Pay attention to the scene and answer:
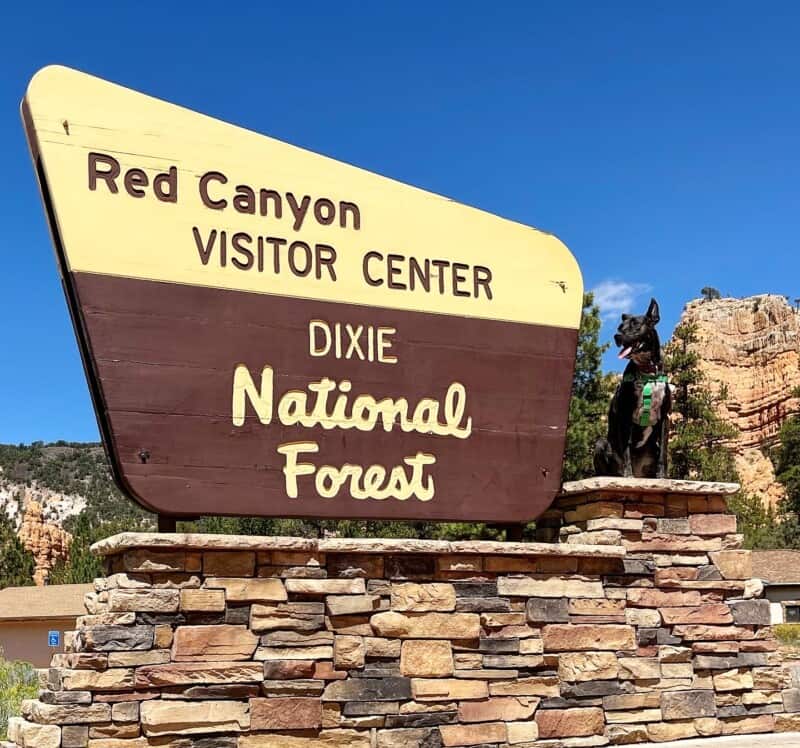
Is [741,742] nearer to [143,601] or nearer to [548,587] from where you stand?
[548,587]

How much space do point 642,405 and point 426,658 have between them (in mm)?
3013

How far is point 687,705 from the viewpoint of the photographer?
26.1 ft

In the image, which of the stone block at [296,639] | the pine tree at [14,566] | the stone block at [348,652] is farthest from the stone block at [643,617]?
the pine tree at [14,566]

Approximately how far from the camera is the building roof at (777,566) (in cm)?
3331

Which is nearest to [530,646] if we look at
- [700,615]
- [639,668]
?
[639,668]

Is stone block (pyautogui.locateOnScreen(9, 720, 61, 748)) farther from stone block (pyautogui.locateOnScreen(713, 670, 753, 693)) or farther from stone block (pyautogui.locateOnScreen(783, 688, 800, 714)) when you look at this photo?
stone block (pyautogui.locateOnScreen(783, 688, 800, 714))

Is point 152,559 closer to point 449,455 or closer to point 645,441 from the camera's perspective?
point 449,455

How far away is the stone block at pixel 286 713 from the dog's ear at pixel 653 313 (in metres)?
4.30

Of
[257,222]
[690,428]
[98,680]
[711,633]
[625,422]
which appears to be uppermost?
[690,428]

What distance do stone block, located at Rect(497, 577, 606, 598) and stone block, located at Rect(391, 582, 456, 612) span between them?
44 cm

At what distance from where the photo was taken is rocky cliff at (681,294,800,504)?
222ft

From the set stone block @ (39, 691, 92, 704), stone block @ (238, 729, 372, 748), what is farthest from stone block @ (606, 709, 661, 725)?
stone block @ (39, 691, 92, 704)

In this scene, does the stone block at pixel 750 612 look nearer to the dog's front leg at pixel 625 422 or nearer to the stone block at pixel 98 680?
the dog's front leg at pixel 625 422

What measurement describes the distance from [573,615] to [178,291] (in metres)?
3.89
